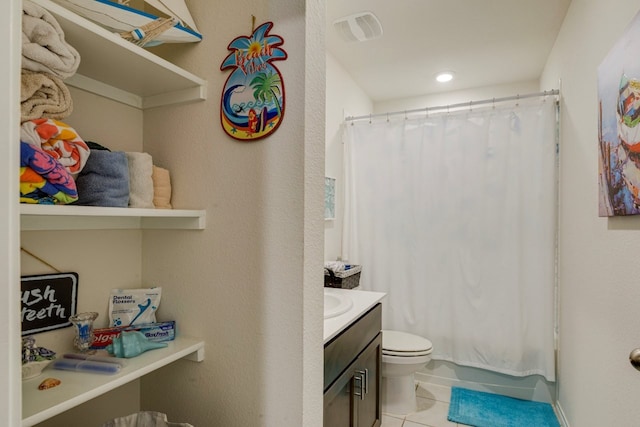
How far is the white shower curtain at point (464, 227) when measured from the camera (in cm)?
234

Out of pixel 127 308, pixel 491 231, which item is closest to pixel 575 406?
pixel 491 231

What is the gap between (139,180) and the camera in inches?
38.4

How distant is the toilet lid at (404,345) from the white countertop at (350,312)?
0.50 meters

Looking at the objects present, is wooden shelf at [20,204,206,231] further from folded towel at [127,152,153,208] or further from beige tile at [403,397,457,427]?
beige tile at [403,397,457,427]

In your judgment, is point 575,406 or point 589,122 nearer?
point 589,122

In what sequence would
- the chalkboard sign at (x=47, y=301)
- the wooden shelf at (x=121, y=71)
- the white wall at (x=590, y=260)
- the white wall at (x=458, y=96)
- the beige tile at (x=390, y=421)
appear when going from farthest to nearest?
1. the white wall at (x=458, y=96)
2. the beige tile at (x=390, y=421)
3. the white wall at (x=590, y=260)
4. the chalkboard sign at (x=47, y=301)
5. the wooden shelf at (x=121, y=71)

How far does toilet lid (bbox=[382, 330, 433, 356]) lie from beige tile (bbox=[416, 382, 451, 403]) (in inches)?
19.7

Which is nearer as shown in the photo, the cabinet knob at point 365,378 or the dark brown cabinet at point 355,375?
the dark brown cabinet at point 355,375

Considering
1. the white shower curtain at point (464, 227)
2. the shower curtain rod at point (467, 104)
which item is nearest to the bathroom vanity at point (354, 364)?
the white shower curtain at point (464, 227)

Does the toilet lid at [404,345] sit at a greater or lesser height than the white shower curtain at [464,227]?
lesser

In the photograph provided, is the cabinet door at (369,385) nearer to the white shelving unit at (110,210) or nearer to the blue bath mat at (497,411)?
the blue bath mat at (497,411)

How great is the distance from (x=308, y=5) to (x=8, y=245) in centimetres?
87

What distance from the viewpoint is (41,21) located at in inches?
26.7

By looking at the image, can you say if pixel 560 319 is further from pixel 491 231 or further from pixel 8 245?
pixel 8 245
